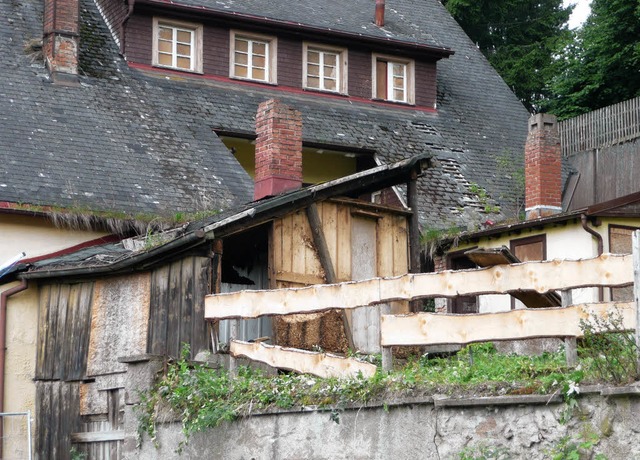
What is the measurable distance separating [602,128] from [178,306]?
14.0 meters

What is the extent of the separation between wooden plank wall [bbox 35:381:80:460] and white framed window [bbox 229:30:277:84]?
1008 cm

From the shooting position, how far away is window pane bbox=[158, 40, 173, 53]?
2414 centimetres

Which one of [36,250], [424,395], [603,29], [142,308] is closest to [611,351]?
[424,395]

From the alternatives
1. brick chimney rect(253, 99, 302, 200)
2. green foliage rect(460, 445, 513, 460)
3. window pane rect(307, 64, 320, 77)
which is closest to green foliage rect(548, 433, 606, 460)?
green foliage rect(460, 445, 513, 460)

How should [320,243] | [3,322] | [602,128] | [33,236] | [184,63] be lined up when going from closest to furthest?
[320,243]
[3,322]
[33,236]
[184,63]
[602,128]

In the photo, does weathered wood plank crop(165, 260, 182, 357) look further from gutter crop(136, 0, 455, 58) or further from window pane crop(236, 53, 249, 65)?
window pane crop(236, 53, 249, 65)

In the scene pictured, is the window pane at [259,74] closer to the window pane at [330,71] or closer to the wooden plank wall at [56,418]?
the window pane at [330,71]

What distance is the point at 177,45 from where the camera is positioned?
24.3 meters

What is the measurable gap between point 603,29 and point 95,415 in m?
A: 20.6

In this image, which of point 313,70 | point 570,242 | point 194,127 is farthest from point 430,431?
point 313,70

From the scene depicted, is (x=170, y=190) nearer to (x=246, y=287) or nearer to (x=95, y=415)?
(x=246, y=287)

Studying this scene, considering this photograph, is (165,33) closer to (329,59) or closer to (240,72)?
(240,72)

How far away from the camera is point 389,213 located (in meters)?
17.0

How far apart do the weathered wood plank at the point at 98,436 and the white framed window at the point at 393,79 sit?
41.0 feet
